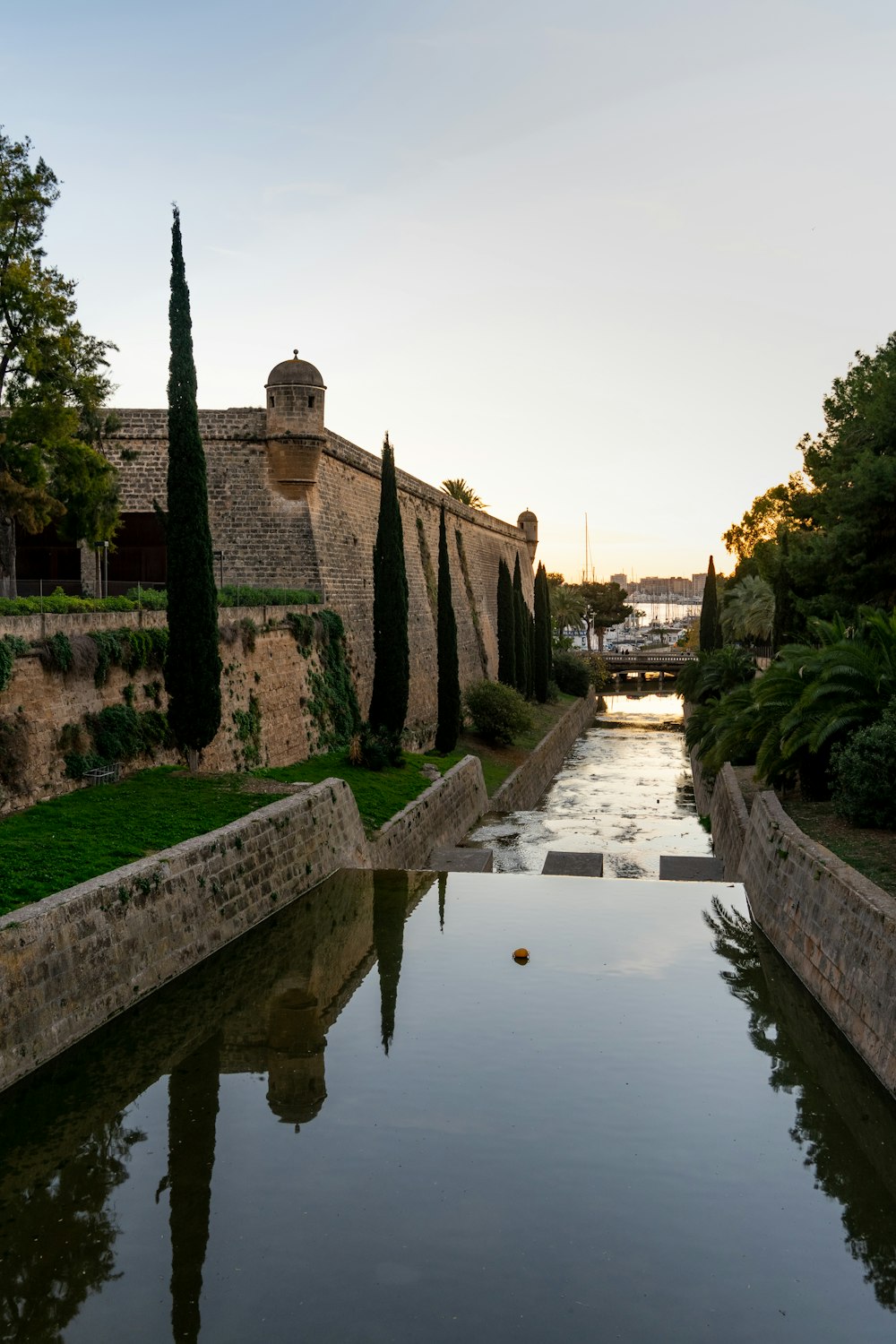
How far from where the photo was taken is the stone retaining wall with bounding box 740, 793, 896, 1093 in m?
8.38

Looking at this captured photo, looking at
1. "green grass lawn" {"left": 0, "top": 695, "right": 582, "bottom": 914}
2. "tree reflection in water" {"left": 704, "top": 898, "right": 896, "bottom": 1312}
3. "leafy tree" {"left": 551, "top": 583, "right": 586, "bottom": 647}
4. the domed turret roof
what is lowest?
"tree reflection in water" {"left": 704, "top": 898, "right": 896, "bottom": 1312}

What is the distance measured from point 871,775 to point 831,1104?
6.18 meters

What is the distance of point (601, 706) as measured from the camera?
62.7 m

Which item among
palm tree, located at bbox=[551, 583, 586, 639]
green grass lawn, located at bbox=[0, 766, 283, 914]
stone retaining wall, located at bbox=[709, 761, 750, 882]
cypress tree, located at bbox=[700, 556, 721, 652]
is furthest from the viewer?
palm tree, located at bbox=[551, 583, 586, 639]

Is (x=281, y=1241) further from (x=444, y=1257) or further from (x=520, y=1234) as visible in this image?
(x=520, y=1234)

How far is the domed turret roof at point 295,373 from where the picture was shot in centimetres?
2497

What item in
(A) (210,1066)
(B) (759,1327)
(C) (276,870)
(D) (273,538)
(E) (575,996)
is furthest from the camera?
(D) (273,538)

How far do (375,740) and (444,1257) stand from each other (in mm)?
15530

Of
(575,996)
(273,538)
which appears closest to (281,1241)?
(575,996)

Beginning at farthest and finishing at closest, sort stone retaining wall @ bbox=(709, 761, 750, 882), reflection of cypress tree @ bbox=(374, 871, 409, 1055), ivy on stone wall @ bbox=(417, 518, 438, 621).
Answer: ivy on stone wall @ bbox=(417, 518, 438, 621) < stone retaining wall @ bbox=(709, 761, 750, 882) < reflection of cypress tree @ bbox=(374, 871, 409, 1055)

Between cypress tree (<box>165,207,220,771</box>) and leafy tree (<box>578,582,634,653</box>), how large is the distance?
81124 mm

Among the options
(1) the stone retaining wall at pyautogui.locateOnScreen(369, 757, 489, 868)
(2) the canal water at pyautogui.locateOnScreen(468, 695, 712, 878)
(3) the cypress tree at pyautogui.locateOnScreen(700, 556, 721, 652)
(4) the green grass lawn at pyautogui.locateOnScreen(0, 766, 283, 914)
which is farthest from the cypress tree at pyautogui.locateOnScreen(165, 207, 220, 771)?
(3) the cypress tree at pyautogui.locateOnScreen(700, 556, 721, 652)

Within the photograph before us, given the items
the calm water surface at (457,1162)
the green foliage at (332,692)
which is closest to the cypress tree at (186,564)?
the calm water surface at (457,1162)

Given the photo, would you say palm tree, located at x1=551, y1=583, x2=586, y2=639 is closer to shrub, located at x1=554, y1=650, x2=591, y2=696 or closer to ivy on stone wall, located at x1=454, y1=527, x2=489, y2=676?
shrub, located at x1=554, y1=650, x2=591, y2=696
